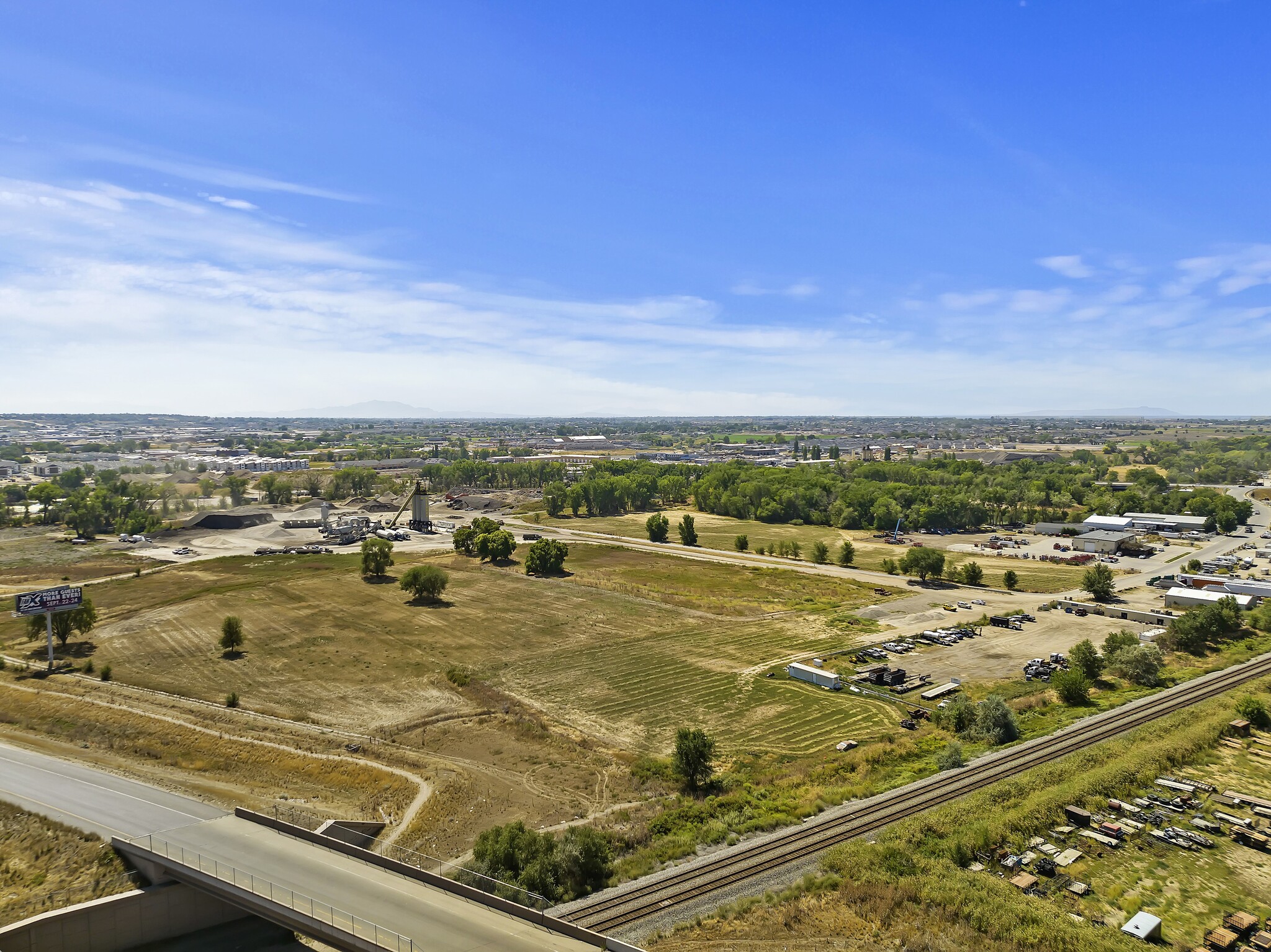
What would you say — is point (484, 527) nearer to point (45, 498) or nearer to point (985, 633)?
point (985, 633)

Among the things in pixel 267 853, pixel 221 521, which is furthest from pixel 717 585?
pixel 221 521

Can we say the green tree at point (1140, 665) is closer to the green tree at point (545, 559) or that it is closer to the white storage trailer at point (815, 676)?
the white storage trailer at point (815, 676)

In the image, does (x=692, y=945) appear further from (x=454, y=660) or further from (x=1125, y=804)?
(x=454, y=660)

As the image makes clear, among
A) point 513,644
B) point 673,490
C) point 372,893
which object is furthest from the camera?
point 673,490

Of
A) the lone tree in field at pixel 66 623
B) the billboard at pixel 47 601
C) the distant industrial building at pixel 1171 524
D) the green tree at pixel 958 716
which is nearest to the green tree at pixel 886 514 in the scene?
the distant industrial building at pixel 1171 524

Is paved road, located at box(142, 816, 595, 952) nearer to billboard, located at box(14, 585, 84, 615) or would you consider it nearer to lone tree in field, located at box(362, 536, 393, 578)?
billboard, located at box(14, 585, 84, 615)
